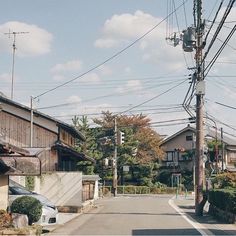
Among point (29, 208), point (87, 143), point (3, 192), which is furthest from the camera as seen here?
point (87, 143)

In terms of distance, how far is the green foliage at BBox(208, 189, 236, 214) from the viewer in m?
20.7

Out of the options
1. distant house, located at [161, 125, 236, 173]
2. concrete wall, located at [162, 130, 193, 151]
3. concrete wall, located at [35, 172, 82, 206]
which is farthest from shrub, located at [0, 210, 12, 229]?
concrete wall, located at [162, 130, 193, 151]

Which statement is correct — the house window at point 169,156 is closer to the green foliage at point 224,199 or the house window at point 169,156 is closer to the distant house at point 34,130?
the distant house at point 34,130

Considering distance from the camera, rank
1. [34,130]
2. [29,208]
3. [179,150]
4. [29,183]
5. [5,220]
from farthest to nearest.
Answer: [179,150] → [34,130] → [29,183] → [29,208] → [5,220]

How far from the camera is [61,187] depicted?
30.1m

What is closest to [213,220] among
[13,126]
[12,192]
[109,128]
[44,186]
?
[12,192]

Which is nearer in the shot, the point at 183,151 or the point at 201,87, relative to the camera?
the point at 201,87

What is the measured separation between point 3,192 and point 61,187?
1179cm

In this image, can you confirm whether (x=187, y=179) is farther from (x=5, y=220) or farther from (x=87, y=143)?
(x=5, y=220)

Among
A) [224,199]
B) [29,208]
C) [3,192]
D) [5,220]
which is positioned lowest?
[5,220]

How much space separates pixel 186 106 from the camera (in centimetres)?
3181

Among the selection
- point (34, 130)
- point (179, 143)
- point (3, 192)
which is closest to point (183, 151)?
point (179, 143)

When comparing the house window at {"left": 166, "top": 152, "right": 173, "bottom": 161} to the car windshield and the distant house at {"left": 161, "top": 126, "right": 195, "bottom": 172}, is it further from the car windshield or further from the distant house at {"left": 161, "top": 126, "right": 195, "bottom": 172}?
the car windshield

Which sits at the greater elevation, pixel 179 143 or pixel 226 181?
pixel 179 143
